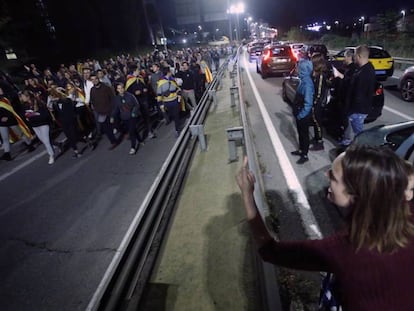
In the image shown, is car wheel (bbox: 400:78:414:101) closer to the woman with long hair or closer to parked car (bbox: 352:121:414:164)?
parked car (bbox: 352:121:414:164)

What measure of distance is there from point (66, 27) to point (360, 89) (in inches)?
1315

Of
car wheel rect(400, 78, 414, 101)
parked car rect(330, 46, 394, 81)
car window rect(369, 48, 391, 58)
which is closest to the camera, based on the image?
car wheel rect(400, 78, 414, 101)

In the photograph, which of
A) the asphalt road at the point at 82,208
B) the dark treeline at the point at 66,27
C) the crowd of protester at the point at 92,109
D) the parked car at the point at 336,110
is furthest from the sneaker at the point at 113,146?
the dark treeline at the point at 66,27

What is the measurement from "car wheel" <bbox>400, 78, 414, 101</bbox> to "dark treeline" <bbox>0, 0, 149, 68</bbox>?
1694 cm

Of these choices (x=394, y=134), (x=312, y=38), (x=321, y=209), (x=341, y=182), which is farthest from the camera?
(x=312, y=38)

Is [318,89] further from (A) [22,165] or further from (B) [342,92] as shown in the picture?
(A) [22,165]

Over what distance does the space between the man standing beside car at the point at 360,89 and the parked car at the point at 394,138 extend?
1191mm

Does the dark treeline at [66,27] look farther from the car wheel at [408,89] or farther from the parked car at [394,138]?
the car wheel at [408,89]

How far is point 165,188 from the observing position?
4.21 meters

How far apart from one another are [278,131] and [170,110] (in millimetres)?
3093

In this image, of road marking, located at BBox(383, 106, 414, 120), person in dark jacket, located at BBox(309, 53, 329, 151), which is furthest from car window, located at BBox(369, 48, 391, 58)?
person in dark jacket, located at BBox(309, 53, 329, 151)

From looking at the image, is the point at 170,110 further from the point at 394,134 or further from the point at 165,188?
the point at 394,134

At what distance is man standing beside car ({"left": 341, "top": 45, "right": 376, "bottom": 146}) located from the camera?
5.13 meters

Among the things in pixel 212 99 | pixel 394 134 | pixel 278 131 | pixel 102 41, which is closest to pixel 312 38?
pixel 102 41
